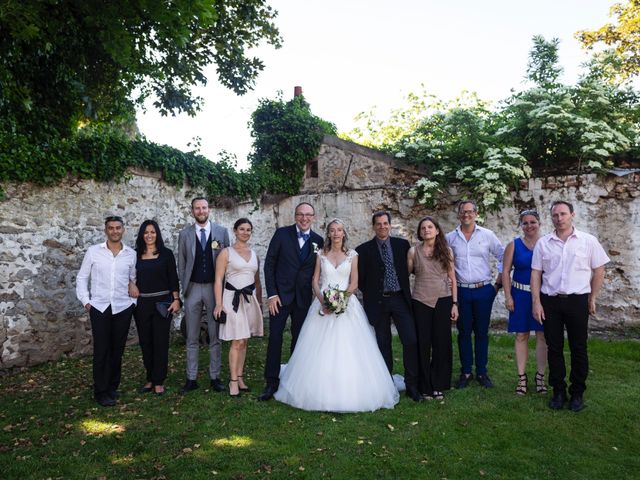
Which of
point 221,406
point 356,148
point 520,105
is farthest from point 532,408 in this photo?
point 356,148

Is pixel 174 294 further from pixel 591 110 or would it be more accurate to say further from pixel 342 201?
pixel 591 110

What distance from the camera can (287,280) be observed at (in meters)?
5.13

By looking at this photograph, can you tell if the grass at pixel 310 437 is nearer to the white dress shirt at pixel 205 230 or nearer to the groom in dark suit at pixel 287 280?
the groom in dark suit at pixel 287 280

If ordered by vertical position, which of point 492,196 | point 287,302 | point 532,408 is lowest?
point 532,408

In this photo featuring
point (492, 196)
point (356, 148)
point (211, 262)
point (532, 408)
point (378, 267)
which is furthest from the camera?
point (356, 148)

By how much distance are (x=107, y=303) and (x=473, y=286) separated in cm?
381

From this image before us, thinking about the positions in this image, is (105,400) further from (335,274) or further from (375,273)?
(375,273)

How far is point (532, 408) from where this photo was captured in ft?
15.1

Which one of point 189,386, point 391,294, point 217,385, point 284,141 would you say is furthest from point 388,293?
point 284,141

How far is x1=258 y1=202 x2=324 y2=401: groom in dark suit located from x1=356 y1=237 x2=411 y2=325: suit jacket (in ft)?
1.73

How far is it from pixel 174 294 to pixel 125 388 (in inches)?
49.0

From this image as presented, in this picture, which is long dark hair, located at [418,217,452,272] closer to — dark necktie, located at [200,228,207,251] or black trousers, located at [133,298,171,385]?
dark necktie, located at [200,228,207,251]

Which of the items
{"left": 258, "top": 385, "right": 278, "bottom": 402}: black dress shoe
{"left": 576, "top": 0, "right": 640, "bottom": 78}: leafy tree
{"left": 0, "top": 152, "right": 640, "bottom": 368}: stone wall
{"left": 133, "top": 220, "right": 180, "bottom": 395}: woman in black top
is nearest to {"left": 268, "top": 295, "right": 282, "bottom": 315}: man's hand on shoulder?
{"left": 258, "top": 385, "right": 278, "bottom": 402}: black dress shoe

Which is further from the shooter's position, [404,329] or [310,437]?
[404,329]
